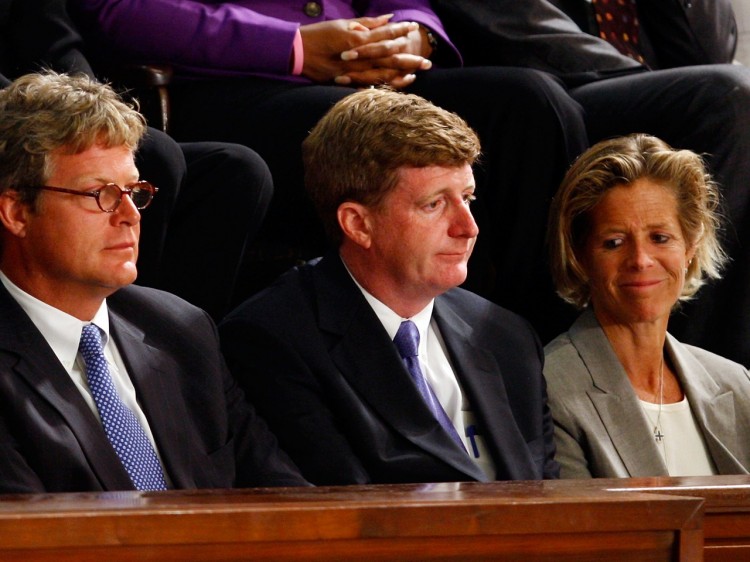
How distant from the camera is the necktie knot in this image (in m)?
1.94

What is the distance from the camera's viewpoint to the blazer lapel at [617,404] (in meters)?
2.07

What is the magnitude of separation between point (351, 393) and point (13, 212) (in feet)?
1.73

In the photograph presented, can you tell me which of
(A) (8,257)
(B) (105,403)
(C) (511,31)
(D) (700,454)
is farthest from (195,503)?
(C) (511,31)

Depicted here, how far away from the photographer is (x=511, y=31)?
256cm

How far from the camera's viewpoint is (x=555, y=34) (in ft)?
8.48

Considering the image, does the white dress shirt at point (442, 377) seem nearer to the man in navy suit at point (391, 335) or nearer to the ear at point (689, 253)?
the man in navy suit at point (391, 335)

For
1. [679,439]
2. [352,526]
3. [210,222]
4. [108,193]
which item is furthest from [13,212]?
[679,439]

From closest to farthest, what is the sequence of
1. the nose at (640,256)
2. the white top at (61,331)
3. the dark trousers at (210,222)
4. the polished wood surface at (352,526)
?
the polished wood surface at (352,526)
the white top at (61,331)
the dark trousers at (210,222)
the nose at (640,256)

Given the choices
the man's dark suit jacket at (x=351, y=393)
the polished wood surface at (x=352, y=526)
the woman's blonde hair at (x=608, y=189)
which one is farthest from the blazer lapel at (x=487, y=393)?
the polished wood surface at (x=352, y=526)

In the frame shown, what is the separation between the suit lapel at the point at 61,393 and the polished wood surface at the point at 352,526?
408 millimetres

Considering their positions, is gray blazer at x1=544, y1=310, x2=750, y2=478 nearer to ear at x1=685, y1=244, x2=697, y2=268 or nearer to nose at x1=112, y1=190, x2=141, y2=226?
ear at x1=685, y1=244, x2=697, y2=268

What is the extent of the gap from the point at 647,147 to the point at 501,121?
260 millimetres

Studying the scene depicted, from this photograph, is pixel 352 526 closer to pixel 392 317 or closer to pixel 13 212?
pixel 13 212

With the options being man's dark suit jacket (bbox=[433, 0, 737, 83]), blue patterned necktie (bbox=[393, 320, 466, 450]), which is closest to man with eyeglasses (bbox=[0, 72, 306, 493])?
blue patterned necktie (bbox=[393, 320, 466, 450])
